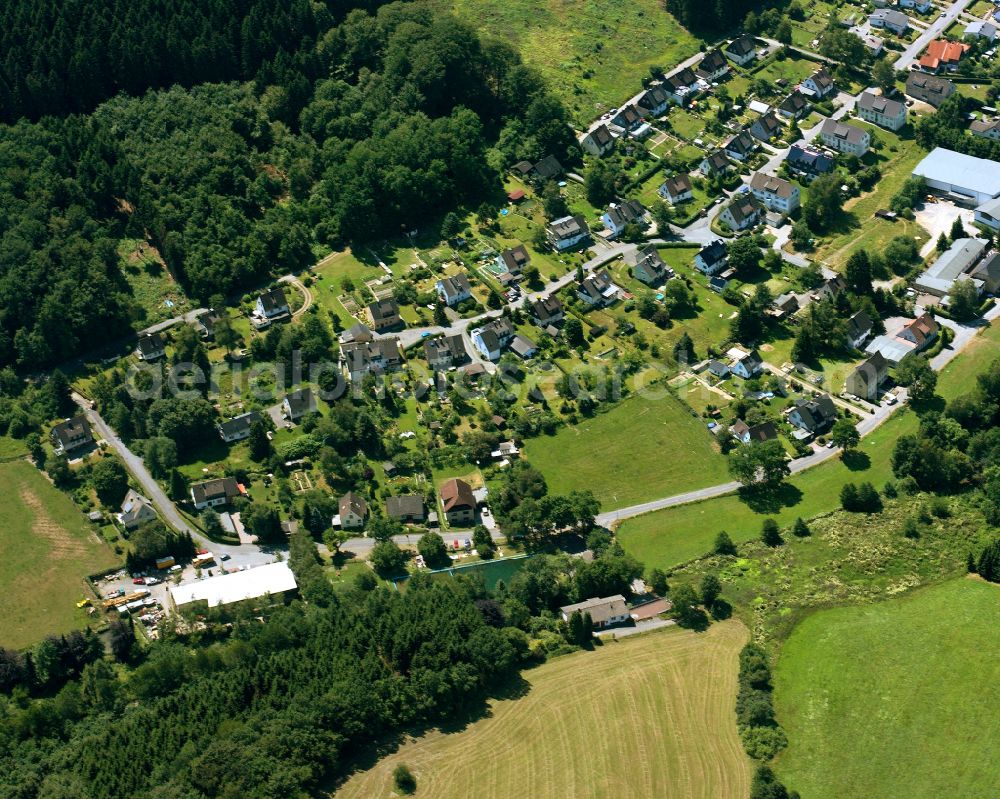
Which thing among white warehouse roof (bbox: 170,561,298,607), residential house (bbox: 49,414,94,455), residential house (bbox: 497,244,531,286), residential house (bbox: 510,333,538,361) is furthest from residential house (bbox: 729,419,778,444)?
residential house (bbox: 49,414,94,455)

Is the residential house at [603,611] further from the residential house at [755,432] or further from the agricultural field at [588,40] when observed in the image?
the agricultural field at [588,40]

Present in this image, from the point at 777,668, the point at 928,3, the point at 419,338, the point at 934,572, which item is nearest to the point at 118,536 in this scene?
the point at 419,338

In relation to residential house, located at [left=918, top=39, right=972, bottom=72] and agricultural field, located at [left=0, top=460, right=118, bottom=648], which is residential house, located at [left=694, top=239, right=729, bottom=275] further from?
agricultural field, located at [left=0, top=460, right=118, bottom=648]

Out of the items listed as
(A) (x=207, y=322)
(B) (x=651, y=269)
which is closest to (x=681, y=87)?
(B) (x=651, y=269)

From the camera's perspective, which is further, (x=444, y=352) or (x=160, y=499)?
(x=444, y=352)

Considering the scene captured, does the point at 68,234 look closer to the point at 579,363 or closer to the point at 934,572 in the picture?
the point at 579,363

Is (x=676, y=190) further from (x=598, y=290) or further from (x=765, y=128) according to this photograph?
(x=598, y=290)

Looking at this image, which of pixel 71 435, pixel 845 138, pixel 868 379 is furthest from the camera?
pixel 845 138

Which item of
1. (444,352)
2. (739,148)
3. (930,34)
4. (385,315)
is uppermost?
(930,34)
